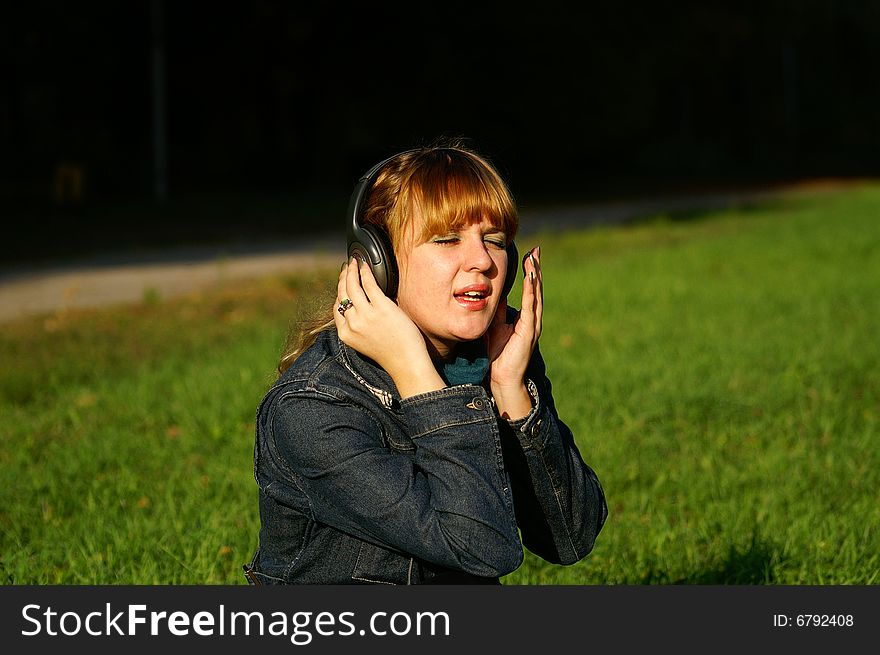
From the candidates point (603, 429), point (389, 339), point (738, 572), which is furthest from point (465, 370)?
point (603, 429)

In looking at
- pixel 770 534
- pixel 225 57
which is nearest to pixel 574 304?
pixel 770 534

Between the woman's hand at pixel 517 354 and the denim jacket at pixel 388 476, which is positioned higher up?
the woman's hand at pixel 517 354

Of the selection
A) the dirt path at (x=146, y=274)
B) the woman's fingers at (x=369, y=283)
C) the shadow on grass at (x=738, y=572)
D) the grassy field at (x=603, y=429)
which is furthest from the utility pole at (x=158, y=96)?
the woman's fingers at (x=369, y=283)

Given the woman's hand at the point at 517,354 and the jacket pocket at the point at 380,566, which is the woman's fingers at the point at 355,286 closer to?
the woman's hand at the point at 517,354

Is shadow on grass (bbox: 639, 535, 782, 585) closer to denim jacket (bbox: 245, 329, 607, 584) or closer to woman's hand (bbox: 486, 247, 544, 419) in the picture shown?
denim jacket (bbox: 245, 329, 607, 584)

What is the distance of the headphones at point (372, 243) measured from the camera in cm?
231

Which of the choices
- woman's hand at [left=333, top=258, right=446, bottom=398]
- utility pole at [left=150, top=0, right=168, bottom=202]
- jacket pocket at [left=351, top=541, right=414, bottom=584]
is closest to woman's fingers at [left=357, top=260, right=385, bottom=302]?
woman's hand at [left=333, top=258, right=446, bottom=398]

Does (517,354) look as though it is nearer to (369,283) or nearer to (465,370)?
(465,370)

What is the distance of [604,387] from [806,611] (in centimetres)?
421

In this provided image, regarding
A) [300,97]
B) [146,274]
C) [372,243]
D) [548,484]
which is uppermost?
[300,97]

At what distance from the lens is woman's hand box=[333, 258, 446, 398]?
7.37ft

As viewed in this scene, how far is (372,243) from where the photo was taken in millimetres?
2318

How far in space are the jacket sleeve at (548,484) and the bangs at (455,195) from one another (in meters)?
0.39

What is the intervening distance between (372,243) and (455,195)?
194 mm
